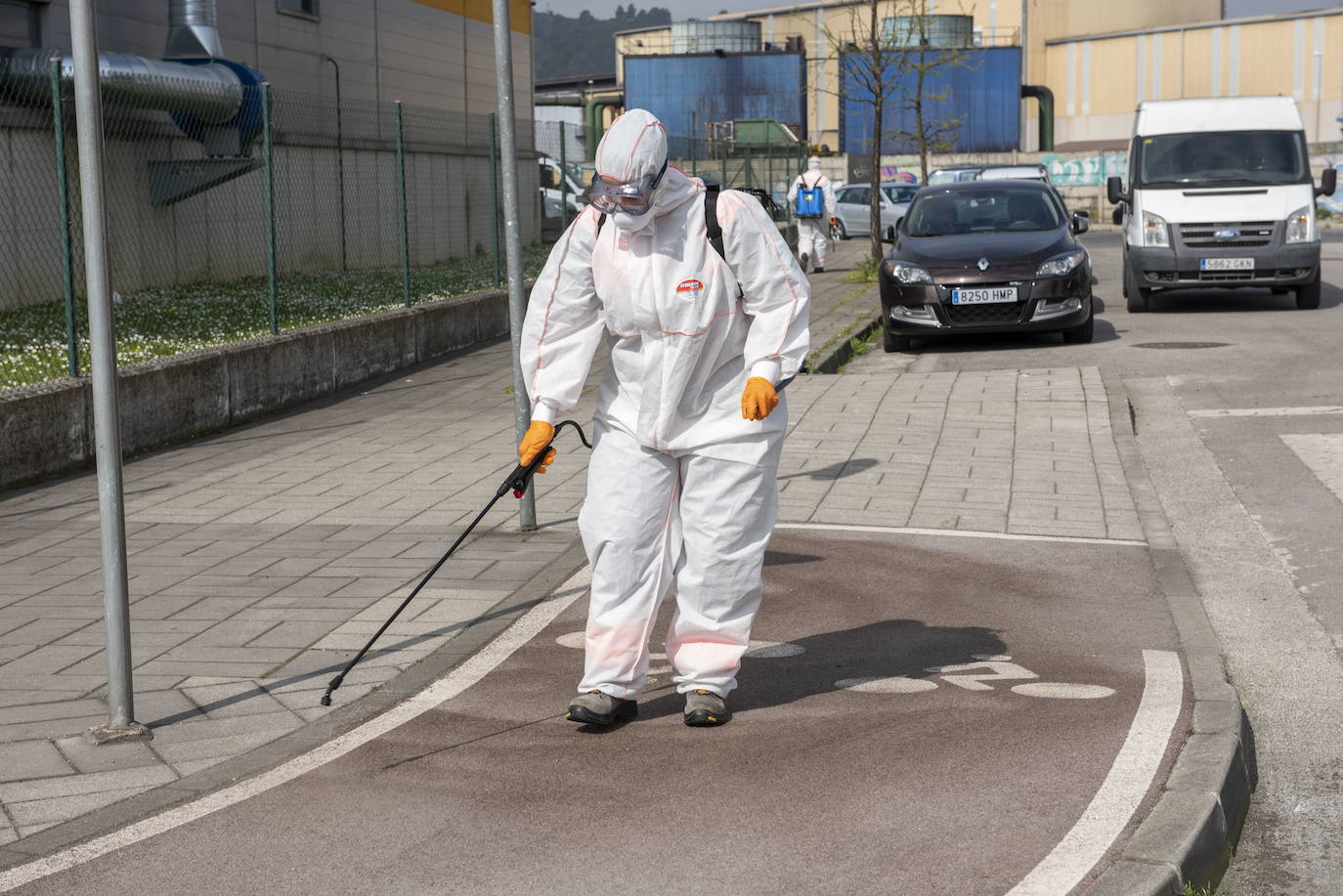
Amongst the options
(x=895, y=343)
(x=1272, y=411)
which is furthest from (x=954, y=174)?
(x=1272, y=411)

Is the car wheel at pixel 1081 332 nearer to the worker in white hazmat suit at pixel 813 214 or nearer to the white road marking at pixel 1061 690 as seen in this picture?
the worker in white hazmat suit at pixel 813 214

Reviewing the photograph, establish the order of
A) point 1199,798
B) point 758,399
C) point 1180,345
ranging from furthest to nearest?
point 1180,345 → point 758,399 → point 1199,798

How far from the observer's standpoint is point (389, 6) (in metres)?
26.4

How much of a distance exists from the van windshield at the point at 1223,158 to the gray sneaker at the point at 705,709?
15075 millimetres

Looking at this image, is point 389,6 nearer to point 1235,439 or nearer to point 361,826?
point 1235,439

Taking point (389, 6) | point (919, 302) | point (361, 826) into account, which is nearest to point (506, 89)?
point (361, 826)

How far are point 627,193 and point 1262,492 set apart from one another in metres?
5.48

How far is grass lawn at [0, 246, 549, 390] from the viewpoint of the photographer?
449 inches

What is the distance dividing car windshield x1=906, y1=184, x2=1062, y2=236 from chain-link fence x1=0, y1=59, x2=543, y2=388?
4.35 metres

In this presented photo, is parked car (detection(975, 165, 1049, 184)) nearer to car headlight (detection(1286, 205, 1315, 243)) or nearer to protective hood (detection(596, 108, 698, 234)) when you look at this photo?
car headlight (detection(1286, 205, 1315, 243))

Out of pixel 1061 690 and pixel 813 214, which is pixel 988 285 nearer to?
pixel 813 214

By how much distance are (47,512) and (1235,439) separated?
704 cm

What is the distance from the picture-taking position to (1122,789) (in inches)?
171

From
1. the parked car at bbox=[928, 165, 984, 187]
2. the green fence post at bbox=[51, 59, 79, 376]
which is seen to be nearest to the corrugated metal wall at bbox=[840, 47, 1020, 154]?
the parked car at bbox=[928, 165, 984, 187]
